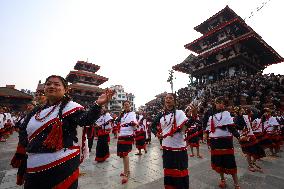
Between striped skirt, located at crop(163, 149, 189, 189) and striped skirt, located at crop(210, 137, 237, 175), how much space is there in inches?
64.6

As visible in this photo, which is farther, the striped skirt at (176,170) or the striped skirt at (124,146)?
the striped skirt at (124,146)

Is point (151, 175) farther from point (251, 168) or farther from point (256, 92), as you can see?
point (256, 92)

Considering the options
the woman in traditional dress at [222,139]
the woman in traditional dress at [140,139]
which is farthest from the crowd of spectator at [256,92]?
the woman in traditional dress at [222,139]

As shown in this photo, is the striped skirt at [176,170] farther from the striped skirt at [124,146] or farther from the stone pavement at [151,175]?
the striped skirt at [124,146]

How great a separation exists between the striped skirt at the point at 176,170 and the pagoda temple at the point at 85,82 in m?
37.0

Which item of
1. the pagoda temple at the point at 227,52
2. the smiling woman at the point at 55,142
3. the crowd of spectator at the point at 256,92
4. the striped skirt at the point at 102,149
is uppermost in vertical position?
the pagoda temple at the point at 227,52

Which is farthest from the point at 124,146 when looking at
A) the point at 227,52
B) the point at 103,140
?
the point at 227,52

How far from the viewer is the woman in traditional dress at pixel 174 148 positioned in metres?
3.83

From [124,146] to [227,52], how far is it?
24522 mm

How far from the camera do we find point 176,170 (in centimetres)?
385

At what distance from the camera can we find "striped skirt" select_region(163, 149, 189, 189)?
12.4 feet

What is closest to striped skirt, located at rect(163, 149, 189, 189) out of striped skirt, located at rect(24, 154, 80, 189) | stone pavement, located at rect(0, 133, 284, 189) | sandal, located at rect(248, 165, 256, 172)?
stone pavement, located at rect(0, 133, 284, 189)

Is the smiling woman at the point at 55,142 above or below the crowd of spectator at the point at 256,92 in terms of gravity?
below

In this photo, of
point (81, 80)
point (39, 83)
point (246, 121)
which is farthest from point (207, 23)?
point (39, 83)
